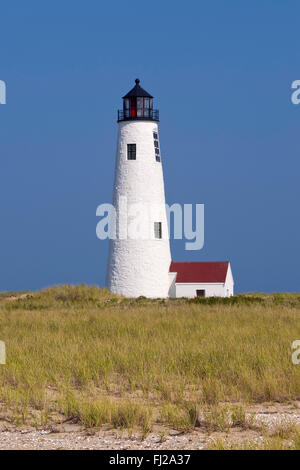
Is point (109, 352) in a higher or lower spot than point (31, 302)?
lower

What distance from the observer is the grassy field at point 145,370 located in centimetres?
884

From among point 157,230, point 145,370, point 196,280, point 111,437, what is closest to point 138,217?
point 157,230

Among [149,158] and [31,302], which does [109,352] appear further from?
[149,158]

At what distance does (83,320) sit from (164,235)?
46.4 feet

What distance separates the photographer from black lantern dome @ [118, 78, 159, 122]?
110 feet

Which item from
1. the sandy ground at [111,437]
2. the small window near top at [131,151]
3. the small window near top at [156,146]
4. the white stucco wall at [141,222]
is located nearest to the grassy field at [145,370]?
the sandy ground at [111,437]

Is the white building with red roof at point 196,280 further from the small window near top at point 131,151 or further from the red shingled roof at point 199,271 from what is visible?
the small window near top at point 131,151

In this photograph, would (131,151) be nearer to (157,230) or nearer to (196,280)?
(157,230)

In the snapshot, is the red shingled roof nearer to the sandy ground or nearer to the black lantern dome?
the black lantern dome

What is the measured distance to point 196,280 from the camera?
34188mm

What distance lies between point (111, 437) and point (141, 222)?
2472 cm

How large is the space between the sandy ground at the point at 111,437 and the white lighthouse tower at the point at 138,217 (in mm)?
23700
